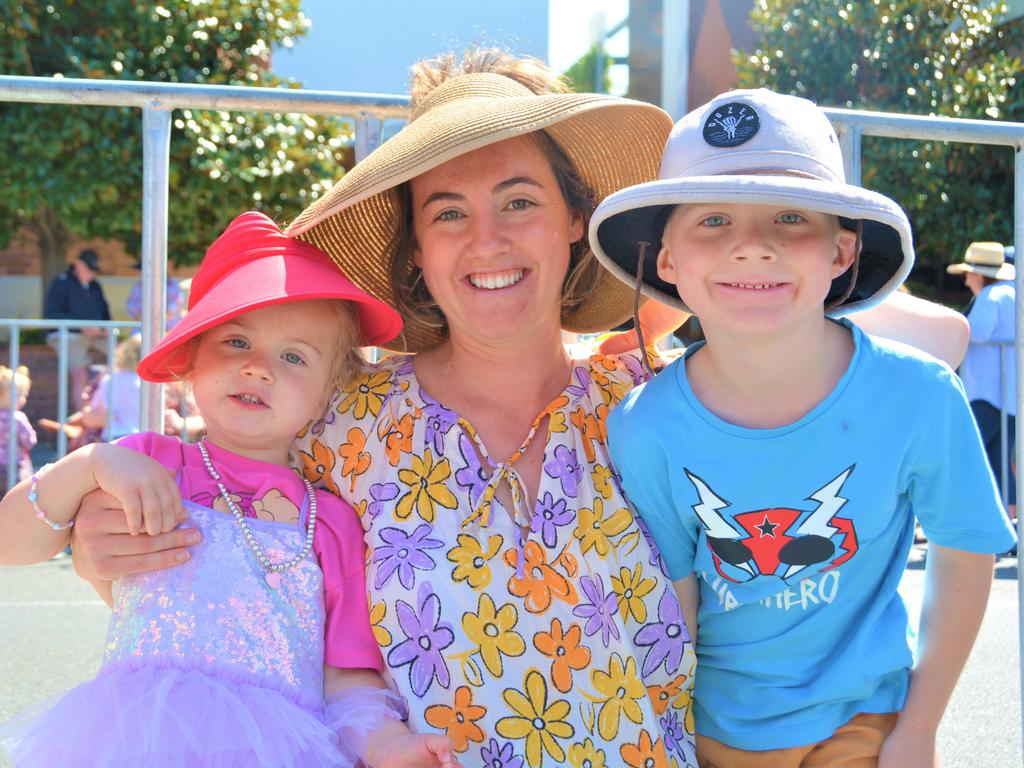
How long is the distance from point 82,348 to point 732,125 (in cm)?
A: 791

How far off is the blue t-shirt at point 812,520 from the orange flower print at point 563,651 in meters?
0.24

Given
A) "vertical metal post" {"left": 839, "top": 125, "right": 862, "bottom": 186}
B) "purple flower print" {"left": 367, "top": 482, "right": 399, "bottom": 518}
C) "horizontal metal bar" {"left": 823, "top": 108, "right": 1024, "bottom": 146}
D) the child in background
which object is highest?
"horizontal metal bar" {"left": 823, "top": 108, "right": 1024, "bottom": 146}

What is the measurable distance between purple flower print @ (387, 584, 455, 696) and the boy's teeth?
62 centimetres

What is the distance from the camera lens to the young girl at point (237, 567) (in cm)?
179

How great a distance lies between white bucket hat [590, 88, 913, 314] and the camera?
1.78 m

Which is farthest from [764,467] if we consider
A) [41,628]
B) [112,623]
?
[41,628]

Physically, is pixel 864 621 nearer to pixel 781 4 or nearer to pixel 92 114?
pixel 92 114

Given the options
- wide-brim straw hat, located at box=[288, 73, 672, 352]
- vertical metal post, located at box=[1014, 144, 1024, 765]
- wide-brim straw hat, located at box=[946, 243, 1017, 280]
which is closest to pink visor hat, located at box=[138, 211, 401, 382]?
wide-brim straw hat, located at box=[288, 73, 672, 352]

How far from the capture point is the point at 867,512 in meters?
1.90

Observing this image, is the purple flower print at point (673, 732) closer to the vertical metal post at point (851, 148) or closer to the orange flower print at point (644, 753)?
the orange flower print at point (644, 753)

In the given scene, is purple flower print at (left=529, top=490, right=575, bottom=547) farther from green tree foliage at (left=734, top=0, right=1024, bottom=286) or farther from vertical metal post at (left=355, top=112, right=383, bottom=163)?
green tree foliage at (left=734, top=0, right=1024, bottom=286)

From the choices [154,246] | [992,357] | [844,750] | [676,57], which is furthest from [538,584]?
[676,57]

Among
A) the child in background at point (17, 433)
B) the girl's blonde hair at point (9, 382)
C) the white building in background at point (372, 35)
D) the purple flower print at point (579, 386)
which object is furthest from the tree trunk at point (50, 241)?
the purple flower print at point (579, 386)

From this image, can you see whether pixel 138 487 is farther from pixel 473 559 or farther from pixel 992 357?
pixel 992 357
